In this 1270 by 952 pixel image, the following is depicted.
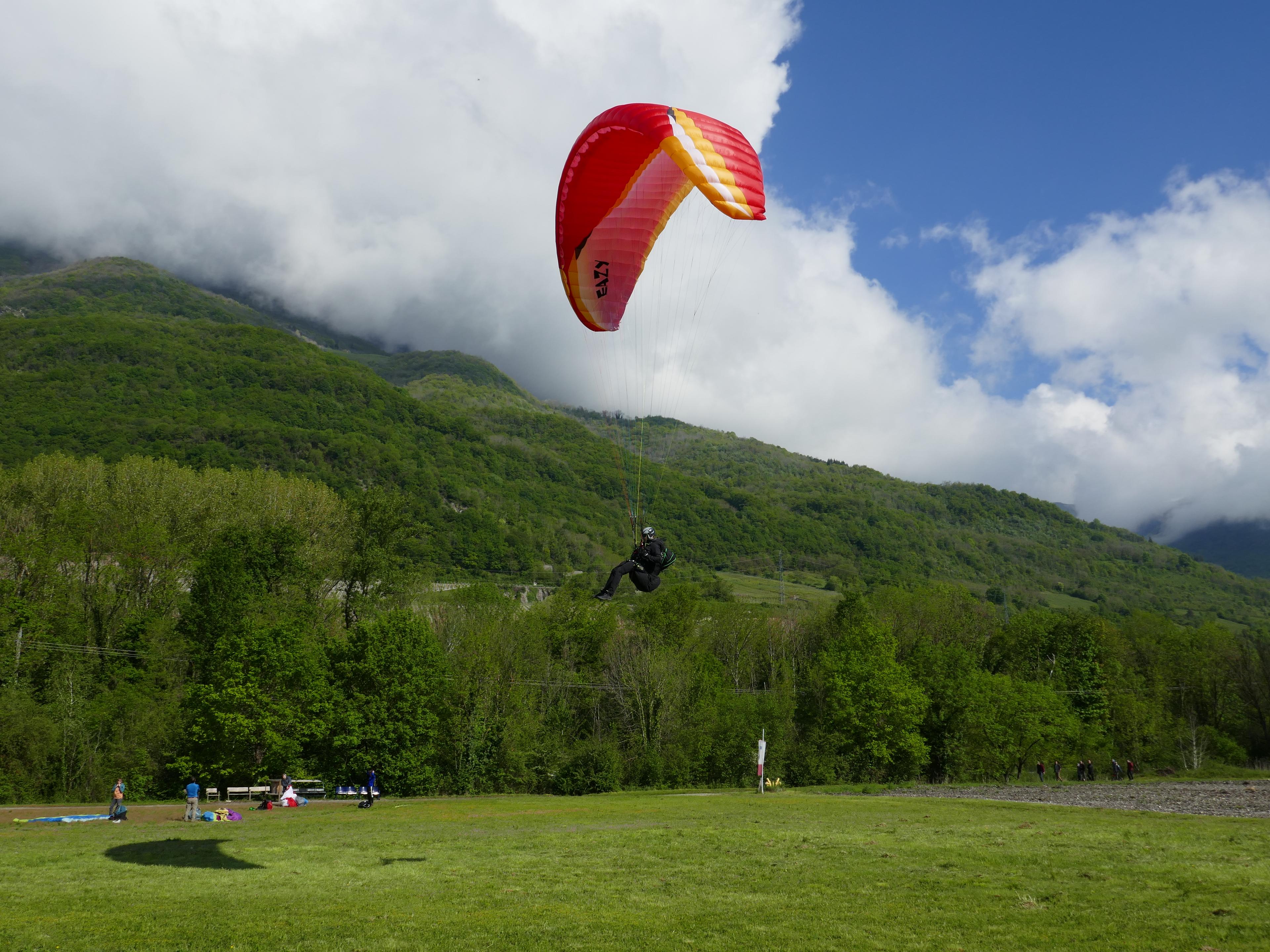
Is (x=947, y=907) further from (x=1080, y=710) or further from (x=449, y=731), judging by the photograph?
(x=1080, y=710)

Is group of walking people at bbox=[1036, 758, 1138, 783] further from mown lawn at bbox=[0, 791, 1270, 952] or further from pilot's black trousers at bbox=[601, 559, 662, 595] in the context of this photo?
pilot's black trousers at bbox=[601, 559, 662, 595]

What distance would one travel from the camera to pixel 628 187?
15.9 meters

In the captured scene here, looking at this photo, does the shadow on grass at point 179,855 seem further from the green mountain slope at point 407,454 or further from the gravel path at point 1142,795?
the green mountain slope at point 407,454

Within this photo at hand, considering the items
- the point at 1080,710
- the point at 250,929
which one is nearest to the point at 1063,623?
the point at 1080,710

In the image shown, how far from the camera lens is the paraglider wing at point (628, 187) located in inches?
519

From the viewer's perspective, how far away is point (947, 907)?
11.4 metres

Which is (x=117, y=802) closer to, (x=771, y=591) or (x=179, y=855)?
(x=179, y=855)

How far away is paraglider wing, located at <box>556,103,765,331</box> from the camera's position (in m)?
13.2

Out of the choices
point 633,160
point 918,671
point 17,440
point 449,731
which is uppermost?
point 17,440

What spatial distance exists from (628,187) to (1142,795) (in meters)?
32.1

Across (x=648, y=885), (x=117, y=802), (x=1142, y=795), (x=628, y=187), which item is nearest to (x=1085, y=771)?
(x=1142, y=795)

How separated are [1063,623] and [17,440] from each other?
3507 inches

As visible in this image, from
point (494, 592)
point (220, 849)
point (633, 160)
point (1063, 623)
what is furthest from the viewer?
point (1063, 623)

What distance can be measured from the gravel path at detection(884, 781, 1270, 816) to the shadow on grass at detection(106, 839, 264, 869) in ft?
83.3
